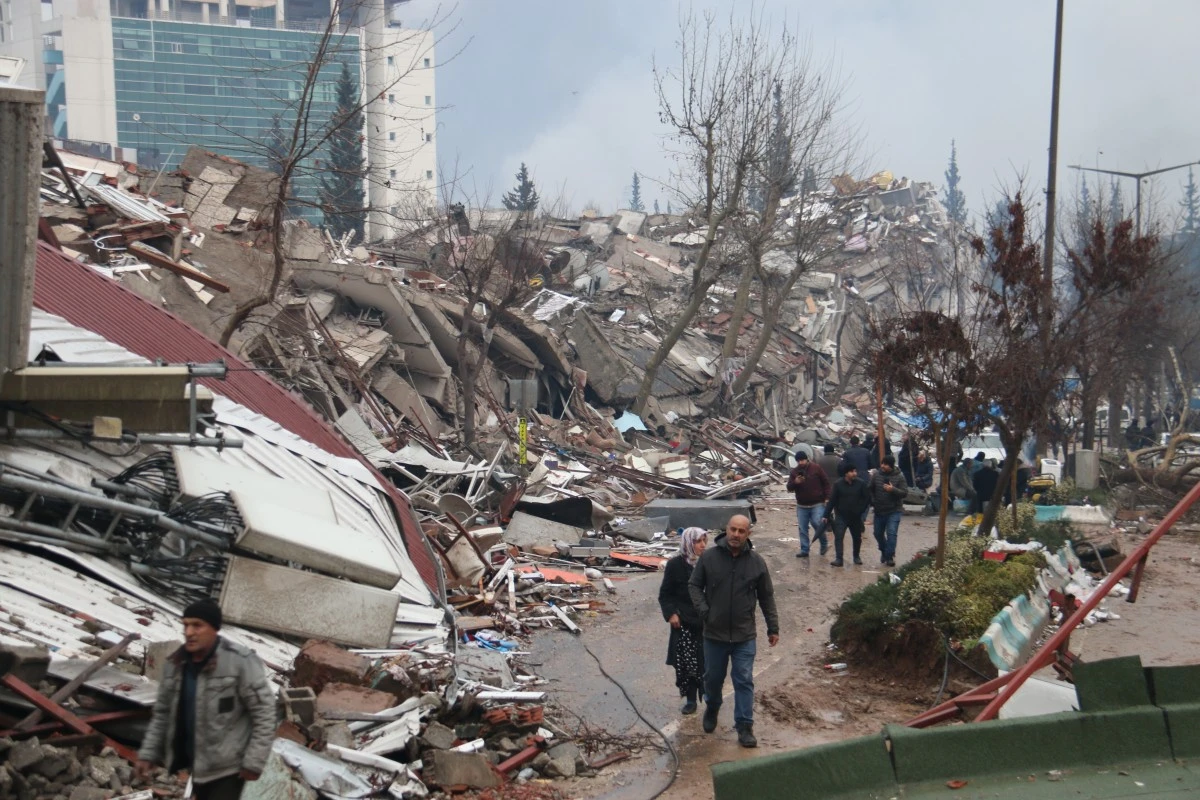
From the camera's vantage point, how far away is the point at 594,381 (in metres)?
29.8

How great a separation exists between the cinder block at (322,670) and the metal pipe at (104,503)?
0.93 metres

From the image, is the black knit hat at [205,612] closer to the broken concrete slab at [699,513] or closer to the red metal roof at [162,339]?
the red metal roof at [162,339]

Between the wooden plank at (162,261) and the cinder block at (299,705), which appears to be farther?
the wooden plank at (162,261)

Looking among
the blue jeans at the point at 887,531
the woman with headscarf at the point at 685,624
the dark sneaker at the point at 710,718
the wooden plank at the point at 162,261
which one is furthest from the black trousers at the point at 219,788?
the wooden plank at the point at 162,261

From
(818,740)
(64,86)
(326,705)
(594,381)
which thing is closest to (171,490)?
(326,705)

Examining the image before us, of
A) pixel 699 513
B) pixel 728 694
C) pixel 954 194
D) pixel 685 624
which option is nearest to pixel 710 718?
pixel 685 624

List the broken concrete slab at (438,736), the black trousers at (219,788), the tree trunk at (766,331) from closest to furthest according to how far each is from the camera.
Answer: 1. the black trousers at (219,788)
2. the broken concrete slab at (438,736)
3. the tree trunk at (766,331)

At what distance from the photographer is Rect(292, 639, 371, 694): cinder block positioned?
7047mm

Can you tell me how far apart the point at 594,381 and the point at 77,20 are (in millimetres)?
103977

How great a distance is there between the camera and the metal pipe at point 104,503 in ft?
22.6

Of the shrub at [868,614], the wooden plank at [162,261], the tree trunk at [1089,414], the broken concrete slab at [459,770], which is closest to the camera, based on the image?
the broken concrete slab at [459,770]

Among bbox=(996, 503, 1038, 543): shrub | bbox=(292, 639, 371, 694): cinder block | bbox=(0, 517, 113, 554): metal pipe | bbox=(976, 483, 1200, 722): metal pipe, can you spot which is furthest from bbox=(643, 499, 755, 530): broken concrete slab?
bbox=(976, 483, 1200, 722): metal pipe

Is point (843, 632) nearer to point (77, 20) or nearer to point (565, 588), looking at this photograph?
point (565, 588)

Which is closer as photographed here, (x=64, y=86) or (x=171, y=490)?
(x=171, y=490)
